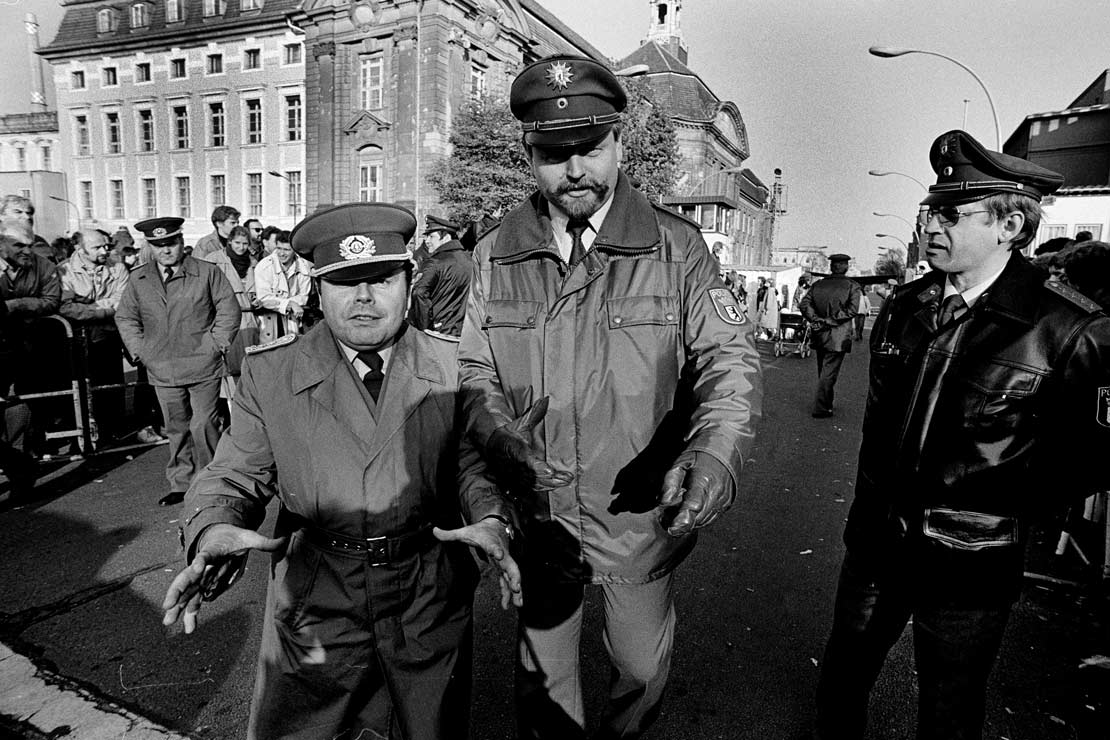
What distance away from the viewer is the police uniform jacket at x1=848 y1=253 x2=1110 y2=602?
2.10m

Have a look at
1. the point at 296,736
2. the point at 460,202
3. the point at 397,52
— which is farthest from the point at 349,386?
the point at 397,52

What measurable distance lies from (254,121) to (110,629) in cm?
4588

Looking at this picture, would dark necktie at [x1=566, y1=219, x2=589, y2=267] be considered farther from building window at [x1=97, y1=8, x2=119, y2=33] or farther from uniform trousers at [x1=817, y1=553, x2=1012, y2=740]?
building window at [x1=97, y1=8, x2=119, y2=33]

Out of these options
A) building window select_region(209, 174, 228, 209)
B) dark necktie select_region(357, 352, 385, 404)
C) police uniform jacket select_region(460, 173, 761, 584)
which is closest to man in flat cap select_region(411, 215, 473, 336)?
dark necktie select_region(357, 352, 385, 404)

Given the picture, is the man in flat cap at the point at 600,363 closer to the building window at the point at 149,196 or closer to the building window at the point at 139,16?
the building window at the point at 149,196

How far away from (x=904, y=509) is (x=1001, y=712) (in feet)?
4.90

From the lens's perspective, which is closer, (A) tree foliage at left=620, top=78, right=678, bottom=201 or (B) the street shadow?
(B) the street shadow

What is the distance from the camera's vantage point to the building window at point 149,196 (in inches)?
1797

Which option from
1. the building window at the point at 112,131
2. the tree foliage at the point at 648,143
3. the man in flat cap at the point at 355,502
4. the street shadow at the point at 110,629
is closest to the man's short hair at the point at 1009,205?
the man in flat cap at the point at 355,502

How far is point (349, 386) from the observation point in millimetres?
2172

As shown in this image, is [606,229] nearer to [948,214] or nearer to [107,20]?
[948,214]

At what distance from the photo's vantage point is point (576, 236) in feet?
7.52

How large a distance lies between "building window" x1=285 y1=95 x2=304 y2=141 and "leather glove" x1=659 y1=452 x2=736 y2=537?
45.3 meters

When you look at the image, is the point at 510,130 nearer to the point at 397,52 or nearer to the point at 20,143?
the point at 397,52
